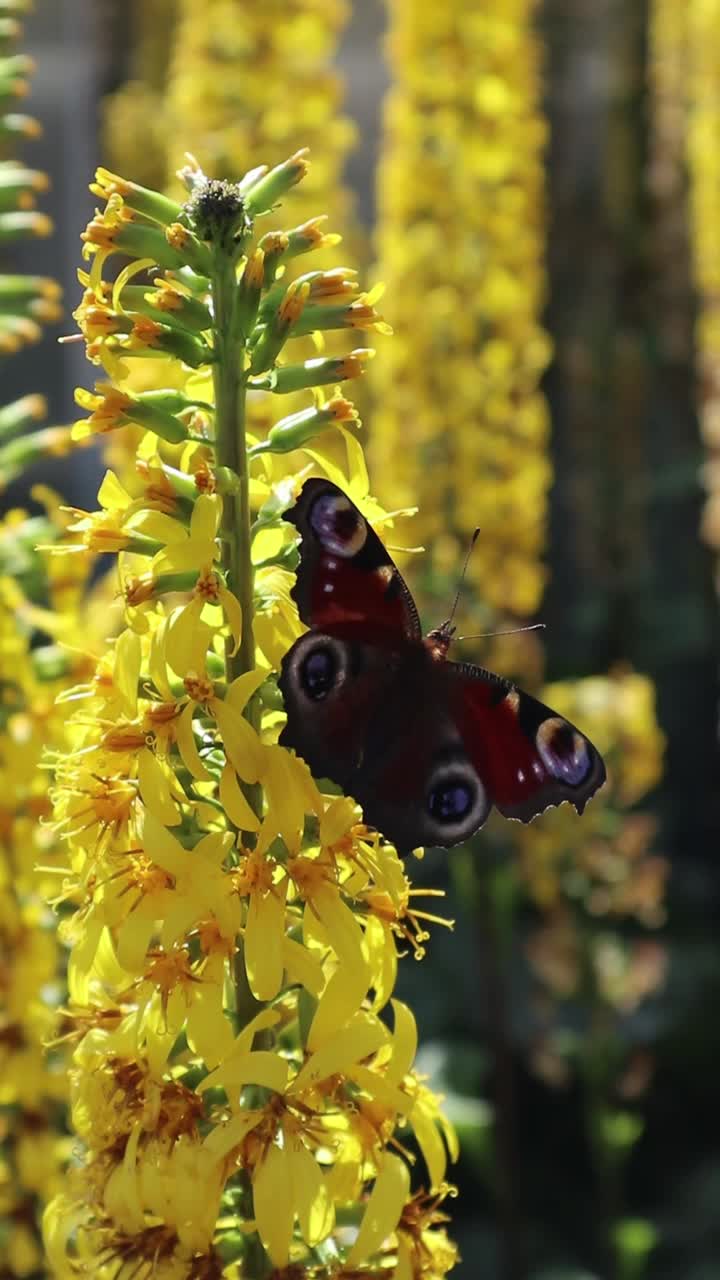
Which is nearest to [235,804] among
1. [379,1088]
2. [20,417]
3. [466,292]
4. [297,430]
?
[379,1088]

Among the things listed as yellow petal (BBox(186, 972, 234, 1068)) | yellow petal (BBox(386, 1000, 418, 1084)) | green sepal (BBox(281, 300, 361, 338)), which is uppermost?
green sepal (BBox(281, 300, 361, 338))

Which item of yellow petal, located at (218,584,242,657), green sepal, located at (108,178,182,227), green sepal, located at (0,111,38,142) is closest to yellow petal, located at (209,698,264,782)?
yellow petal, located at (218,584,242,657)

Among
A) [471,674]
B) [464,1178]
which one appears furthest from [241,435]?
[464,1178]

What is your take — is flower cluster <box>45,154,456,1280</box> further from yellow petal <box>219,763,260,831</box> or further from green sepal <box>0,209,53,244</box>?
green sepal <box>0,209,53,244</box>

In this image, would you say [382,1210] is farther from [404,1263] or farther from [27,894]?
[27,894]

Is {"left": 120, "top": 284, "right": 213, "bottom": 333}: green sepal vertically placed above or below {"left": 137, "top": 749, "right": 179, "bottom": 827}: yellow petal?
above

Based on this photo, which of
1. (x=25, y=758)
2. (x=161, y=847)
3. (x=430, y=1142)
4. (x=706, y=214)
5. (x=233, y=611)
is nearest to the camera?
(x=161, y=847)

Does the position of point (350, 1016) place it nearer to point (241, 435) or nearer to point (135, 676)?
point (135, 676)
